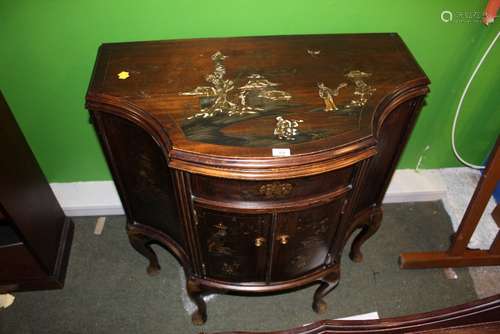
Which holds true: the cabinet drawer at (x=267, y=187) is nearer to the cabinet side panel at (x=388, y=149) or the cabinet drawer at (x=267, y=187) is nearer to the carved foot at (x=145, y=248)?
the cabinet side panel at (x=388, y=149)

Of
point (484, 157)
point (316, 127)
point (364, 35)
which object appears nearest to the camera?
point (316, 127)

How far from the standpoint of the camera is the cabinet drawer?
1.04 m

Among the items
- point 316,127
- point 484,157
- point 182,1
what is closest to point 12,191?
point 182,1

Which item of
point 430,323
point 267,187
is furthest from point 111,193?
point 430,323

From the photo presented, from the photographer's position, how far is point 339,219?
126cm

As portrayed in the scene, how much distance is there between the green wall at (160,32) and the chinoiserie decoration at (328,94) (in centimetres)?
43

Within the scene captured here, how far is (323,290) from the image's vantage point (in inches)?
62.6

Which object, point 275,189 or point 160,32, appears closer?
point 275,189

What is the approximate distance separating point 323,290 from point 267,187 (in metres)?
0.73

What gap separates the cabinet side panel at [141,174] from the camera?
1148 millimetres

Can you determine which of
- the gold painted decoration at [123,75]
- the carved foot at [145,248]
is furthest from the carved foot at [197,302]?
the gold painted decoration at [123,75]

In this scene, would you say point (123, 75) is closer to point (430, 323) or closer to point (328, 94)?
point (328, 94)

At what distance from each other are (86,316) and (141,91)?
109 centimetres

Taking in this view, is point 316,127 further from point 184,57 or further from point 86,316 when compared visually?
point 86,316
